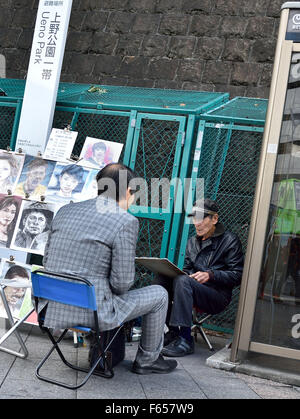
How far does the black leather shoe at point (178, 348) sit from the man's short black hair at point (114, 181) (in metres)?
1.74

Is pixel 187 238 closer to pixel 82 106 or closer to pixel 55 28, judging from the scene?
pixel 82 106

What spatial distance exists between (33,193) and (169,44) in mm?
4050

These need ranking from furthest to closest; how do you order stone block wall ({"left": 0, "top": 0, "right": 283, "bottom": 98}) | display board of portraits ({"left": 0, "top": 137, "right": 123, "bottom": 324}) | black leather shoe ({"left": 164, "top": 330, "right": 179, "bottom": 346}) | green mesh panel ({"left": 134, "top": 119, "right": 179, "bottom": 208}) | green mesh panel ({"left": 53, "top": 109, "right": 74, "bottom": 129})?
stone block wall ({"left": 0, "top": 0, "right": 283, "bottom": 98}) → green mesh panel ({"left": 134, "top": 119, "right": 179, "bottom": 208}) → green mesh panel ({"left": 53, "top": 109, "right": 74, "bottom": 129}) → display board of portraits ({"left": 0, "top": 137, "right": 123, "bottom": 324}) → black leather shoe ({"left": 164, "top": 330, "right": 179, "bottom": 346})

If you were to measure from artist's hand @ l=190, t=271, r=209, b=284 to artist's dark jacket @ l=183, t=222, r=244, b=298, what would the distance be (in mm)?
41

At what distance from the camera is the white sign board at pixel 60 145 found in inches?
234

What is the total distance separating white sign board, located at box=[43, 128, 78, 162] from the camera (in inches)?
234

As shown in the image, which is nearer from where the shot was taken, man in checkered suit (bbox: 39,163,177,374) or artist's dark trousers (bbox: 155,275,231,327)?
man in checkered suit (bbox: 39,163,177,374)

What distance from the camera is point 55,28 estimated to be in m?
6.48

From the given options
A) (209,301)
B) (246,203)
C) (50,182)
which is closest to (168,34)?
(246,203)

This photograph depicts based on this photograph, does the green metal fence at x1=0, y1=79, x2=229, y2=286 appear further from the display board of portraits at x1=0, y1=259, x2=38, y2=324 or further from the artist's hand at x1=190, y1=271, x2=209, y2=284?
the display board of portraits at x1=0, y1=259, x2=38, y2=324

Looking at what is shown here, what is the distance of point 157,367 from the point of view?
4.54 meters

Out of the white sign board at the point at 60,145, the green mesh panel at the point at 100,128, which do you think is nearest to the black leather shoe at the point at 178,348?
the white sign board at the point at 60,145

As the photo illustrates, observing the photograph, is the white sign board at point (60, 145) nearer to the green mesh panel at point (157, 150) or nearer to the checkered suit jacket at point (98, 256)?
the green mesh panel at point (157, 150)

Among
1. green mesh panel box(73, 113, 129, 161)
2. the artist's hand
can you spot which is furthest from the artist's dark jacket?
green mesh panel box(73, 113, 129, 161)
